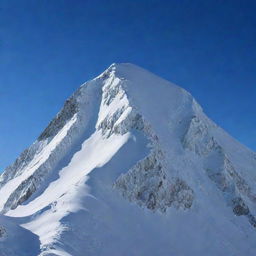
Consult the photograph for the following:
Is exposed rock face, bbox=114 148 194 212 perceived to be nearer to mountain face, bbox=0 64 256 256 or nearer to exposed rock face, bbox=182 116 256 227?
mountain face, bbox=0 64 256 256

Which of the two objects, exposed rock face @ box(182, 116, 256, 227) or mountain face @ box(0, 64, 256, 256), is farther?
exposed rock face @ box(182, 116, 256, 227)

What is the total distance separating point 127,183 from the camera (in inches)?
2202

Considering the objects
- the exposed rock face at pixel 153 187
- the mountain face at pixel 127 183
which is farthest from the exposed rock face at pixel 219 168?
the exposed rock face at pixel 153 187

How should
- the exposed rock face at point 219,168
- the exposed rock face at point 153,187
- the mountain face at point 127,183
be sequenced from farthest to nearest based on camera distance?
the exposed rock face at point 219,168 → the exposed rock face at point 153,187 → the mountain face at point 127,183

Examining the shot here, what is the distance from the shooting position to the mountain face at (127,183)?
1871 inches

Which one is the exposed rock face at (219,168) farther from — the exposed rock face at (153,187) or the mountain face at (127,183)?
the exposed rock face at (153,187)

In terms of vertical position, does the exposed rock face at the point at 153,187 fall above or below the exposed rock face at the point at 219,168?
below

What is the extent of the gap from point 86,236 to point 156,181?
15345 millimetres

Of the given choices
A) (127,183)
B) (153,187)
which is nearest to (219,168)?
(153,187)

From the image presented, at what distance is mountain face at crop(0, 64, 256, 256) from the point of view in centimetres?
4752

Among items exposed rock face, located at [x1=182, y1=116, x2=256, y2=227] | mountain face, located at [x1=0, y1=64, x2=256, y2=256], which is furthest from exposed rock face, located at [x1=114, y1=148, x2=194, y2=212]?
exposed rock face, located at [x1=182, y1=116, x2=256, y2=227]

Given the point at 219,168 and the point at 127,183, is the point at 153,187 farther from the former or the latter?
the point at 219,168

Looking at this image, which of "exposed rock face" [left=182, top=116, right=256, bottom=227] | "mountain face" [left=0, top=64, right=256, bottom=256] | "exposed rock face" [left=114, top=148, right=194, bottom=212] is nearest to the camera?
"mountain face" [left=0, top=64, right=256, bottom=256]

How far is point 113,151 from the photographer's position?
6038 centimetres
